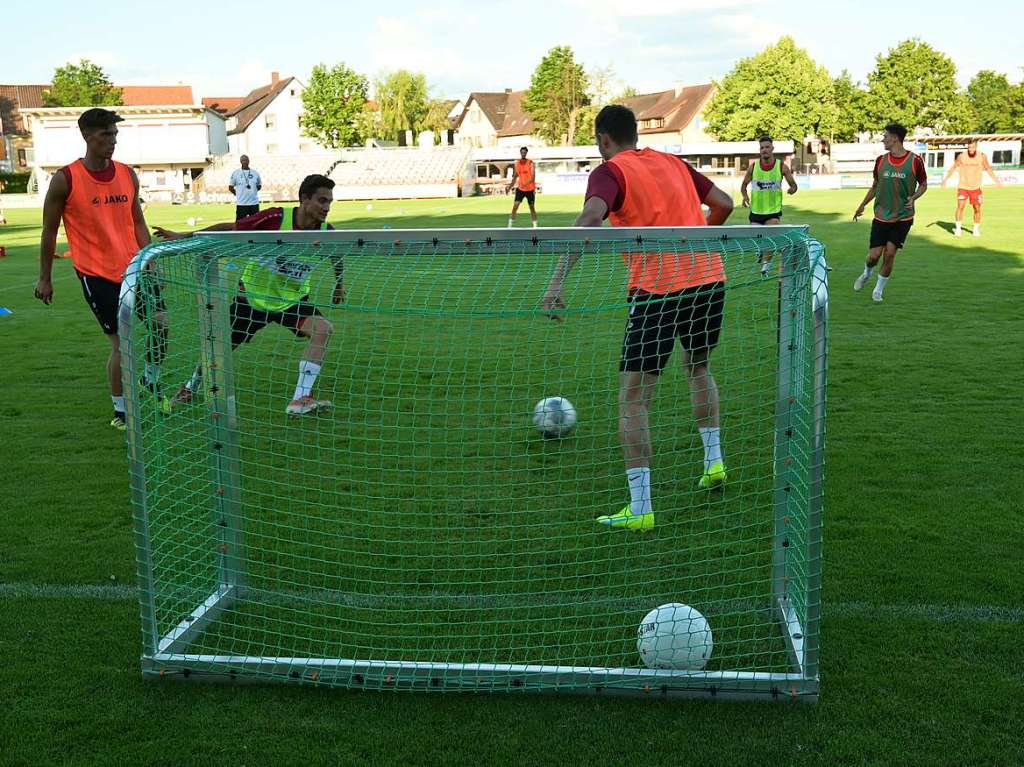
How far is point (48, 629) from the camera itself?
3.92 meters

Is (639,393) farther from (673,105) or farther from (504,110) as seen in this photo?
(504,110)

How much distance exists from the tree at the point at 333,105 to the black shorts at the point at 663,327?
3208 inches

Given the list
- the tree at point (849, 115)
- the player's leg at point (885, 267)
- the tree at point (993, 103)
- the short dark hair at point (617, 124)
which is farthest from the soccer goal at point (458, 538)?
the tree at point (993, 103)

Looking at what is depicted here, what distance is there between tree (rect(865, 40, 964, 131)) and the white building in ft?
169

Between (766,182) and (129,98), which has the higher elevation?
(129,98)

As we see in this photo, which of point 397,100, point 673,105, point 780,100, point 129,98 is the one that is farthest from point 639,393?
point 129,98

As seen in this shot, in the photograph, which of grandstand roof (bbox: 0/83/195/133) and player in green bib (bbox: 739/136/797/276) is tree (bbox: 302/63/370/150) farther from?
player in green bib (bbox: 739/136/797/276)

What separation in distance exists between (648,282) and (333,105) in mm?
81791

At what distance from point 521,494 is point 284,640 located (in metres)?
1.84

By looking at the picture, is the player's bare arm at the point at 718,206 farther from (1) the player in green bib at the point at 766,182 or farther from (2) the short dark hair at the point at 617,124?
(1) the player in green bib at the point at 766,182

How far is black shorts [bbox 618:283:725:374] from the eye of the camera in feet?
14.8

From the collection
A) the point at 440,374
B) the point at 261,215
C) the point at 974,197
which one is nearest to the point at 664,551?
the point at 261,215

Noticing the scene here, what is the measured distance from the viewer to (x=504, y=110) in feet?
358

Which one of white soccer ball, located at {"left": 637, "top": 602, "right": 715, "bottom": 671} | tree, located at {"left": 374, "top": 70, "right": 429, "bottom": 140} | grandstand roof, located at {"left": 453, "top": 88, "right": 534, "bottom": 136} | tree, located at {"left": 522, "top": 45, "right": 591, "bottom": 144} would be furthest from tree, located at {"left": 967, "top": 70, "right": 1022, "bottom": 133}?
white soccer ball, located at {"left": 637, "top": 602, "right": 715, "bottom": 671}
